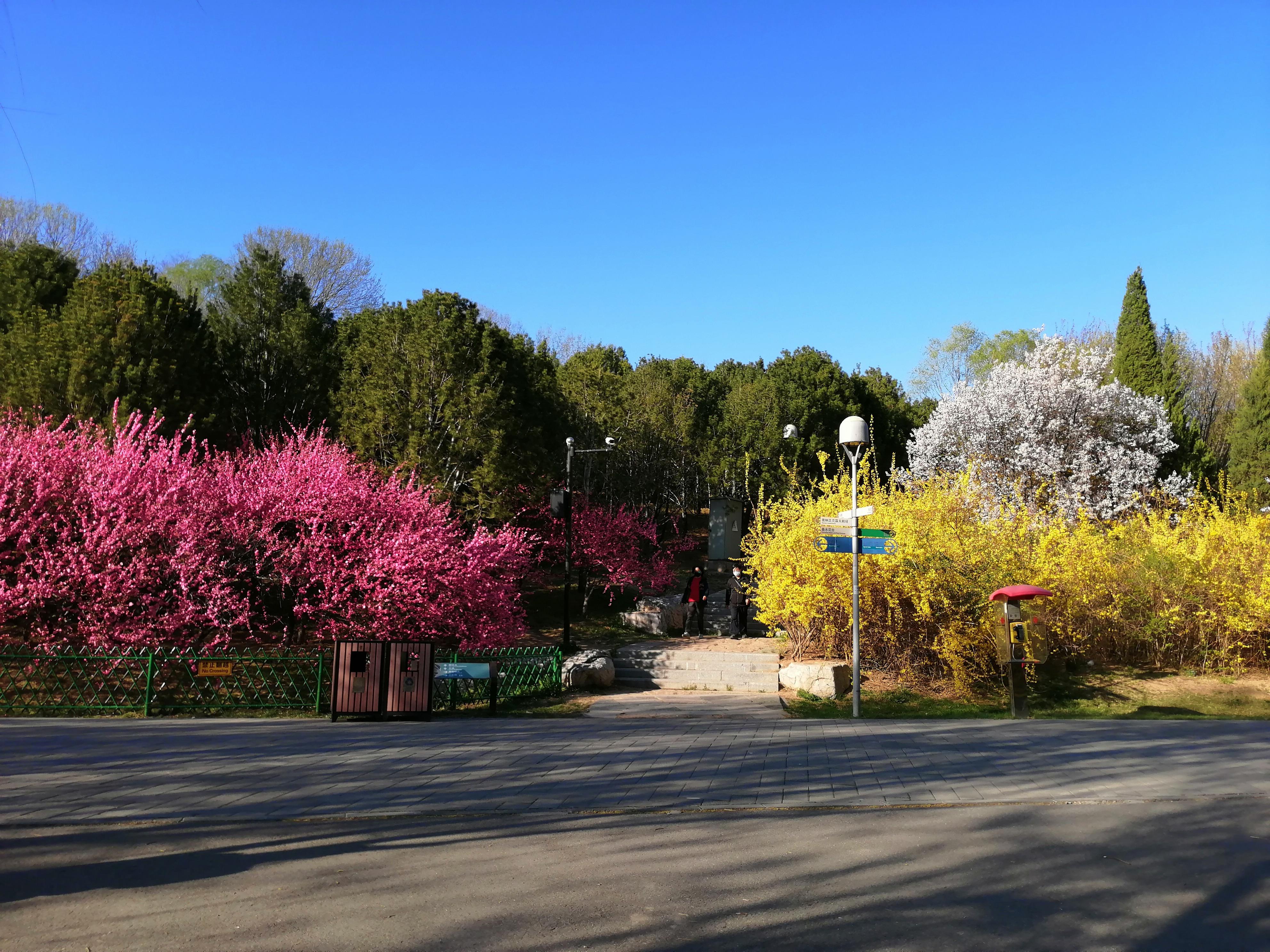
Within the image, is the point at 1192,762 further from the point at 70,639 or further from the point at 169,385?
the point at 169,385

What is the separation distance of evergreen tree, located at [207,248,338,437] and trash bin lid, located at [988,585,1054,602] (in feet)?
71.5

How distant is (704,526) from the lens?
44469mm

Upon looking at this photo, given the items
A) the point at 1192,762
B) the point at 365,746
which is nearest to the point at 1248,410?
the point at 1192,762

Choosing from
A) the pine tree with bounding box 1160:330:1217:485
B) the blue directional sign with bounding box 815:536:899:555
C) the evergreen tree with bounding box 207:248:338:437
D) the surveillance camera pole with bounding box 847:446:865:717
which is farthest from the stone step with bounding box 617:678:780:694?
the pine tree with bounding box 1160:330:1217:485

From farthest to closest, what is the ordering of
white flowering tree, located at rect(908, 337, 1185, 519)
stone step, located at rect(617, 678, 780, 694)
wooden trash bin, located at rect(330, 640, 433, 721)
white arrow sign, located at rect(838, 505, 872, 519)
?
white flowering tree, located at rect(908, 337, 1185, 519), stone step, located at rect(617, 678, 780, 694), white arrow sign, located at rect(838, 505, 872, 519), wooden trash bin, located at rect(330, 640, 433, 721)

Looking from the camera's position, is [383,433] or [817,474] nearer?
[383,433]

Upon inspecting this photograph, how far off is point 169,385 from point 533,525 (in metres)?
12.0

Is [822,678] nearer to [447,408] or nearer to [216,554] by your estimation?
[216,554]

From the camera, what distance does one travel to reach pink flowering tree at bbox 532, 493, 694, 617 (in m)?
28.8

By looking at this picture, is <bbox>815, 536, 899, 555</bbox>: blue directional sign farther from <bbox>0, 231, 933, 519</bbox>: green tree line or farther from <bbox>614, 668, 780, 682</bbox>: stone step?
<bbox>614, 668, 780, 682</bbox>: stone step

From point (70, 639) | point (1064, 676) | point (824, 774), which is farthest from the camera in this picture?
point (1064, 676)

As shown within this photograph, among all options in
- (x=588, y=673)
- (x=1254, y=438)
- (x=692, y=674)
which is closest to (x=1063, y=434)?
(x=1254, y=438)

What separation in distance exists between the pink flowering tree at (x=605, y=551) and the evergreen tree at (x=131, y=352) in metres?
11.5

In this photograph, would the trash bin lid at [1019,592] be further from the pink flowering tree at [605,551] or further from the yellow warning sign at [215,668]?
the pink flowering tree at [605,551]
